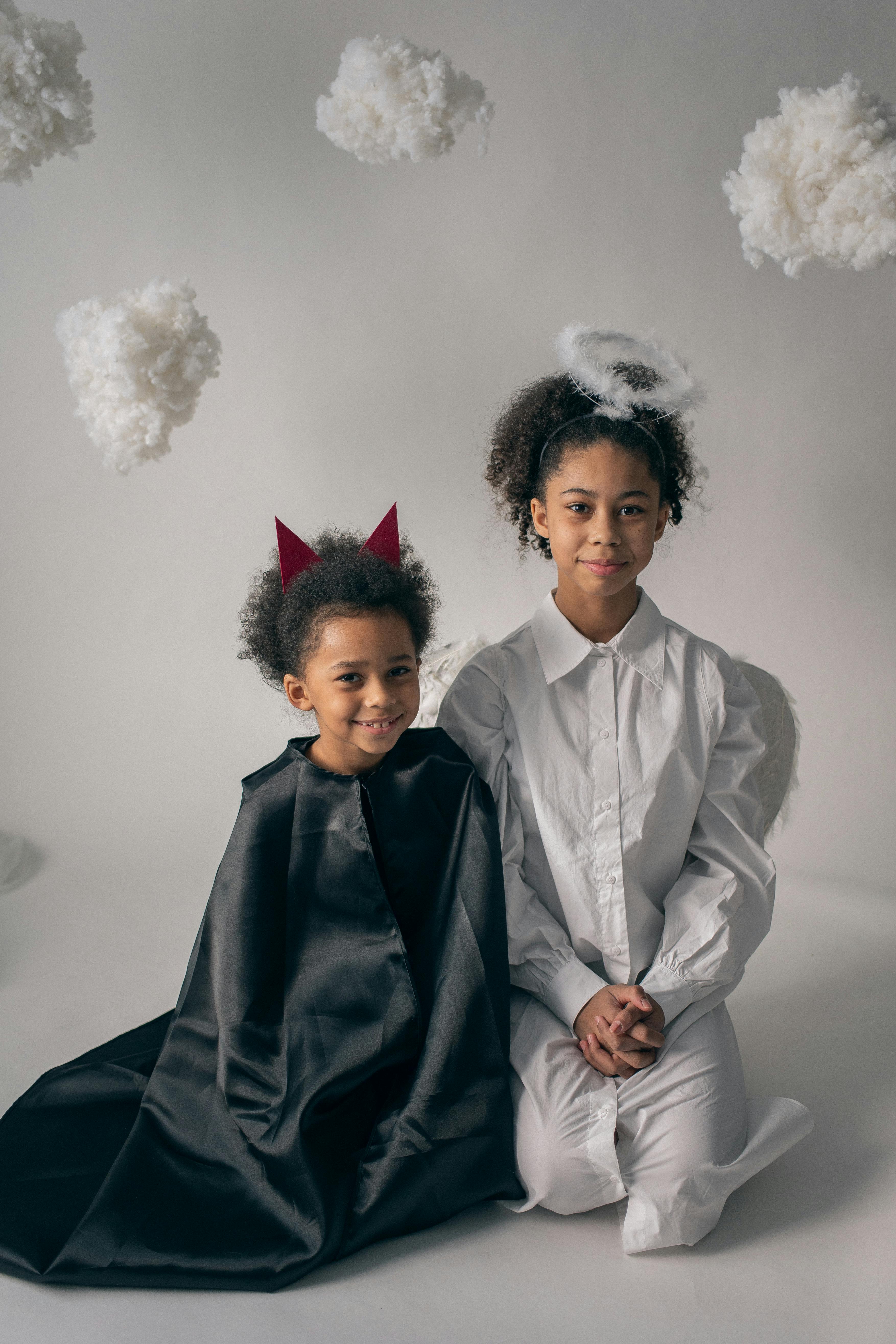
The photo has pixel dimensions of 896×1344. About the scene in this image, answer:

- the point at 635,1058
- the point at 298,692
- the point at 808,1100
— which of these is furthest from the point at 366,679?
the point at 808,1100

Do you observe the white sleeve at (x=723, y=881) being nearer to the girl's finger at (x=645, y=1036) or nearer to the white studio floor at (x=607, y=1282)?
the girl's finger at (x=645, y=1036)

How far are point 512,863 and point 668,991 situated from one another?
272 mm

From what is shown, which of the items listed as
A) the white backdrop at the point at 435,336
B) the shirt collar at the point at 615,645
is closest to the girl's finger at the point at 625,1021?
the shirt collar at the point at 615,645

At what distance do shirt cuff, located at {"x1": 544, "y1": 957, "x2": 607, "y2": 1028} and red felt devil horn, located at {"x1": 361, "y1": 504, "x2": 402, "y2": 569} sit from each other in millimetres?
604

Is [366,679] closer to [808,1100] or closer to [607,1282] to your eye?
[607,1282]

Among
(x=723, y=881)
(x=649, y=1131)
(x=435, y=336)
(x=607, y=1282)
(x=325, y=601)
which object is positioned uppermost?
(x=435, y=336)

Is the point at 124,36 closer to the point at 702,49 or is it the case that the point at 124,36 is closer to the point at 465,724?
the point at 702,49

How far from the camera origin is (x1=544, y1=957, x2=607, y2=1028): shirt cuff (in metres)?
1.58

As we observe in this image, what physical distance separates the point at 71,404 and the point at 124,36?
74 centimetres

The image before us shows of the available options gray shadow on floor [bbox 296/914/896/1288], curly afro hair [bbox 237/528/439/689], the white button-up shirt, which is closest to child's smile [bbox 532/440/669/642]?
the white button-up shirt

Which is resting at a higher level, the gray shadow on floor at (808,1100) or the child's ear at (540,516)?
the child's ear at (540,516)

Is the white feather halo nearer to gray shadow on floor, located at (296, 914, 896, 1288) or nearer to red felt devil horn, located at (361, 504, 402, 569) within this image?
red felt devil horn, located at (361, 504, 402, 569)

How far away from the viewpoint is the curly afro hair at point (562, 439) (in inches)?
64.4

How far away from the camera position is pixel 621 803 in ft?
5.41
